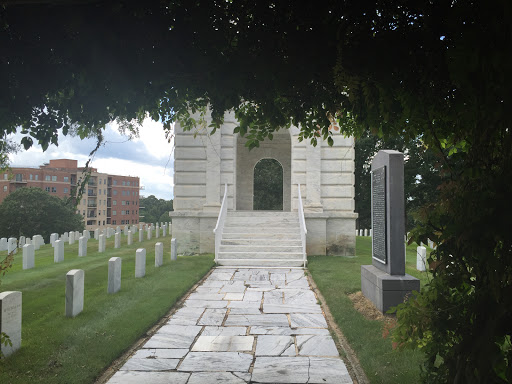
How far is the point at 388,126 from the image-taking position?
3.51 m

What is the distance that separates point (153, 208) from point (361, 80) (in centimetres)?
9557

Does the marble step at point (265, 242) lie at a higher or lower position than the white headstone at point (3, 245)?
higher

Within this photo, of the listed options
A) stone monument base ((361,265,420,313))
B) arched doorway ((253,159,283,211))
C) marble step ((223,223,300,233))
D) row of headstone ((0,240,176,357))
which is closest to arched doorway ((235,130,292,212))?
marble step ((223,223,300,233))

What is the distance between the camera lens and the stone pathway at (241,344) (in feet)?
14.1

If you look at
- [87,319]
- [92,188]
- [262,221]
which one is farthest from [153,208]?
[87,319]

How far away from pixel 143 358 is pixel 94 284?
5403 mm

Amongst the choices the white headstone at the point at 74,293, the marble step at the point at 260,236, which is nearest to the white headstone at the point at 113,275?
the white headstone at the point at 74,293

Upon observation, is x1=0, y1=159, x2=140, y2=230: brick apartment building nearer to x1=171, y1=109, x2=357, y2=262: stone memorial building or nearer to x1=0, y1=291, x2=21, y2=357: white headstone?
x1=171, y1=109, x2=357, y2=262: stone memorial building

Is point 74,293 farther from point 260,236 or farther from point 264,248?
point 260,236

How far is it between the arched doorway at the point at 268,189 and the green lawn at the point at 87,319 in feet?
87.5

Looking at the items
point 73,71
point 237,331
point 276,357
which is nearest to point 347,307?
point 237,331

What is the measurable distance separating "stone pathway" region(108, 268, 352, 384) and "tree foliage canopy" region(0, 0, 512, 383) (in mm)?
2192

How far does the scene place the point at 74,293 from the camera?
6.48 meters

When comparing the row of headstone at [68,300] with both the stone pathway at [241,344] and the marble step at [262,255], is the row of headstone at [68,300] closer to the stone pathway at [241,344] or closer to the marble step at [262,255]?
the stone pathway at [241,344]
